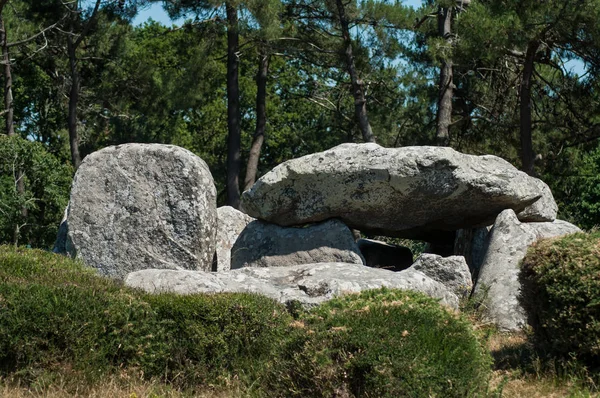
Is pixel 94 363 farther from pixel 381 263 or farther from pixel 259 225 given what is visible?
pixel 381 263

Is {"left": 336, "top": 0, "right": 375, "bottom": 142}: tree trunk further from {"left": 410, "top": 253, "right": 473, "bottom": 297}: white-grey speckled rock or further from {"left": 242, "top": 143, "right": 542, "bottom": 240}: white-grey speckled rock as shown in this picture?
{"left": 410, "top": 253, "right": 473, "bottom": 297}: white-grey speckled rock

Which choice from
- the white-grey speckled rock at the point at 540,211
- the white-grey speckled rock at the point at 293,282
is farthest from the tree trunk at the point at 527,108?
the white-grey speckled rock at the point at 293,282

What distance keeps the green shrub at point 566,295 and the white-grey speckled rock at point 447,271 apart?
401cm

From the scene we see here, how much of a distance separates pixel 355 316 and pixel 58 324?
2181 mm

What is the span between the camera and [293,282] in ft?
30.1

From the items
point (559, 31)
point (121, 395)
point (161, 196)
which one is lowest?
point (121, 395)

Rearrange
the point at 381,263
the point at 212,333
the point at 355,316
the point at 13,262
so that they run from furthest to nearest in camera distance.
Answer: the point at 381,263, the point at 13,262, the point at 212,333, the point at 355,316

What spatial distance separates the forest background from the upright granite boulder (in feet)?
21.2

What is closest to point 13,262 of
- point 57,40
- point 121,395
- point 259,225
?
point 121,395

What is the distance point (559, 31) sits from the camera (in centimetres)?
1570

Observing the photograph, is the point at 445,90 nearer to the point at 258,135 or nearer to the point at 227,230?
the point at 258,135

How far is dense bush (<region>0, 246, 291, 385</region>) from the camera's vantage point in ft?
20.3

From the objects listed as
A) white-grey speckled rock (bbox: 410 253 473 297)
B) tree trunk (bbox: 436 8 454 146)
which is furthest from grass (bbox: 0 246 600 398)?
tree trunk (bbox: 436 8 454 146)

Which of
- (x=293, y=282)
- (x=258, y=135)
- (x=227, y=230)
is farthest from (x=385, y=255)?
(x=258, y=135)
